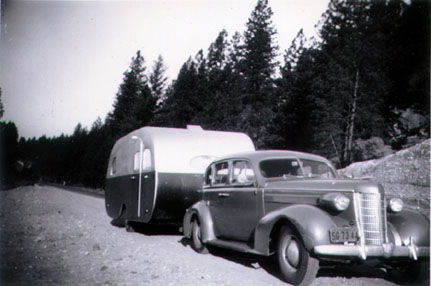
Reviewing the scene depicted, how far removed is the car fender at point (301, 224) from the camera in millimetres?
5215

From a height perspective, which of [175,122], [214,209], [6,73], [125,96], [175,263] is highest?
[125,96]

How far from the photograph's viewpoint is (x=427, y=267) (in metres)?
5.77

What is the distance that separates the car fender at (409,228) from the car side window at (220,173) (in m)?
3.05

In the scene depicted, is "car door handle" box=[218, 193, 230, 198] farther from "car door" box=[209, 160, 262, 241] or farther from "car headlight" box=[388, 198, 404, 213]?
"car headlight" box=[388, 198, 404, 213]

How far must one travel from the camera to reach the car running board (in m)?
6.32

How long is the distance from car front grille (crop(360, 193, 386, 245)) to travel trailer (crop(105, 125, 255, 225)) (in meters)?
3.96

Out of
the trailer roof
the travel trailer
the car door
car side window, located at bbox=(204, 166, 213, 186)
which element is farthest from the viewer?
the trailer roof

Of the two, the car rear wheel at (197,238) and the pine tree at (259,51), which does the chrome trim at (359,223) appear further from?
the pine tree at (259,51)

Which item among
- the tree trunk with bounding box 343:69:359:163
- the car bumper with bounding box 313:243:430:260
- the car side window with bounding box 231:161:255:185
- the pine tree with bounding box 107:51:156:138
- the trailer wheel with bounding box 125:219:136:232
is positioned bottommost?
the trailer wheel with bounding box 125:219:136:232

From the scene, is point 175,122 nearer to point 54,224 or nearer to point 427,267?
point 54,224

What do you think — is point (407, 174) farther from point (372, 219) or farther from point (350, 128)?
point (350, 128)

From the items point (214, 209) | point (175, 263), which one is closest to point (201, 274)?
point (175, 263)

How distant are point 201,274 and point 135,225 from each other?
5.86 meters

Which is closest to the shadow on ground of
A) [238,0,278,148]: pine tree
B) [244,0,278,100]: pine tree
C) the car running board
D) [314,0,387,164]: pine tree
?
the car running board
